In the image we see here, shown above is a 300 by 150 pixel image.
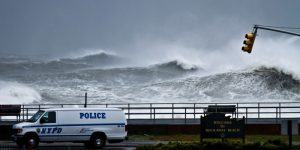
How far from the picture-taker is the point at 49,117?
1111 inches

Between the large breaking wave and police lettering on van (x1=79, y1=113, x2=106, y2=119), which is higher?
the large breaking wave

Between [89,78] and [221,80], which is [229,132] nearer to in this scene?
[221,80]

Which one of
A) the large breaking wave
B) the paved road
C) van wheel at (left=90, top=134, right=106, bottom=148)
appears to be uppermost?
the large breaking wave

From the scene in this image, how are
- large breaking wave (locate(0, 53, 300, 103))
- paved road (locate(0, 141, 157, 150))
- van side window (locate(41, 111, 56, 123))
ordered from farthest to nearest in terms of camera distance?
1. large breaking wave (locate(0, 53, 300, 103))
2. van side window (locate(41, 111, 56, 123))
3. paved road (locate(0, 141, 157, 150))

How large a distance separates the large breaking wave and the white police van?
68.7 feet

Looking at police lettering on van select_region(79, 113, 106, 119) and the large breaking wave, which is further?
the large breaking wave

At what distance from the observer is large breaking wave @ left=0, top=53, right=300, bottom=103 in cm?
5325

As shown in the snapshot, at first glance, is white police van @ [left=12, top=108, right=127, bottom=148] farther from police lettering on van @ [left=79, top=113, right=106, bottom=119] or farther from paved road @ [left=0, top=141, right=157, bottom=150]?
paved road @ [left=0, top=141, right=157, bottom=150]

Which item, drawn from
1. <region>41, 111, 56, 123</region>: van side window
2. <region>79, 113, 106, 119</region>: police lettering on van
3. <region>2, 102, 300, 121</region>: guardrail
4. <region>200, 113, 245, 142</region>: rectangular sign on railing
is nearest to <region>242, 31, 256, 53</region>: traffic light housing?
<region>200, 113, 245, 142</region>: rectangular sign on railing

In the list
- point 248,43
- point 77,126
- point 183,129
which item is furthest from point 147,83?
point 77,126

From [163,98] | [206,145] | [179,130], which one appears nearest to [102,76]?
[163,98]

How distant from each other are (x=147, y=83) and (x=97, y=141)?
109 feet

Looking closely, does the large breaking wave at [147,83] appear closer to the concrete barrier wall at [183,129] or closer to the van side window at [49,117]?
the concrete barrier wall at [183,129]

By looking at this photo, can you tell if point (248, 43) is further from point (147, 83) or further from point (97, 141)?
point (147, 83)
